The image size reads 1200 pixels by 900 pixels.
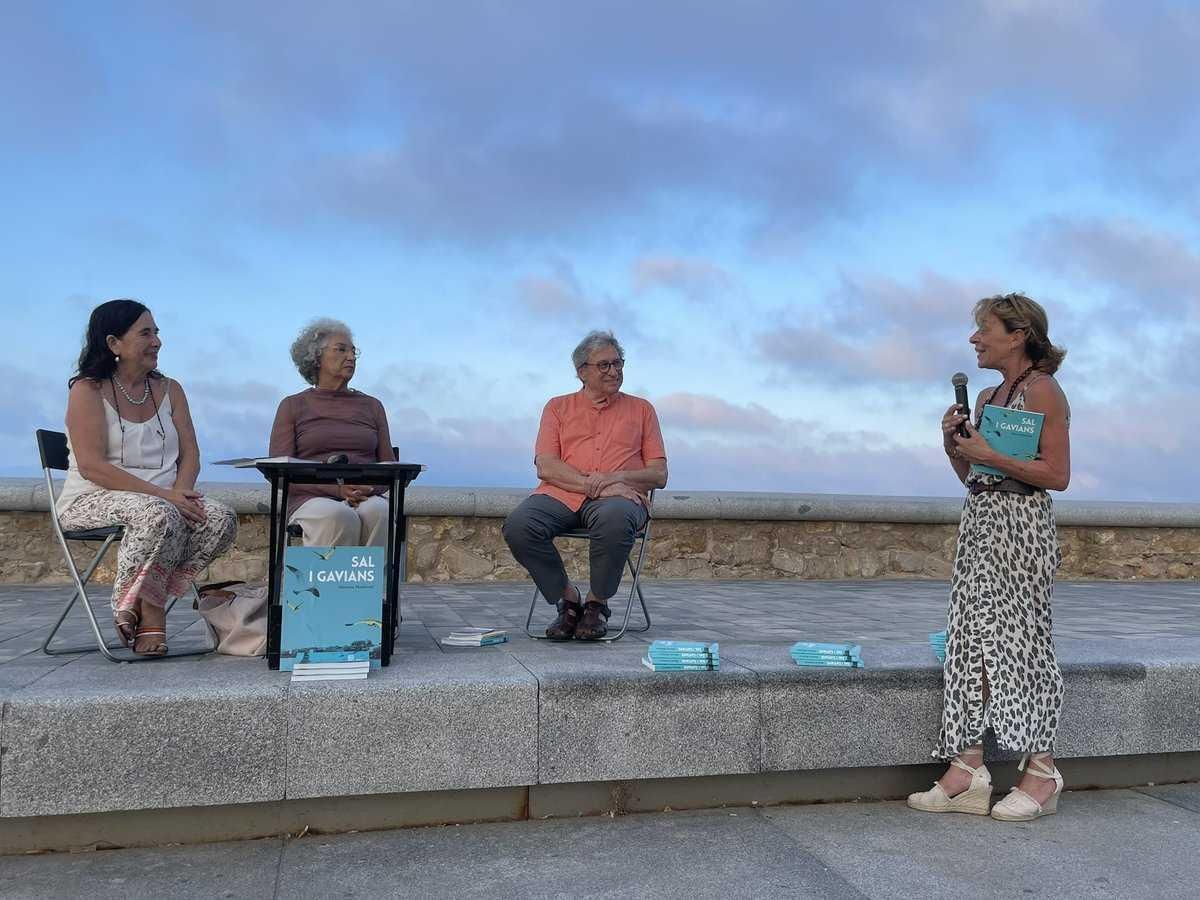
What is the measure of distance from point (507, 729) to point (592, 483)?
1.45 m

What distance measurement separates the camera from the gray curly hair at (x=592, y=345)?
4.54 meters

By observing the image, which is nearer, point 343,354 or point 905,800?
point 905,800

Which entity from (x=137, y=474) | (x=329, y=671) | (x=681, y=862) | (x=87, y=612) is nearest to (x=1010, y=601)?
(x=681, y=862)

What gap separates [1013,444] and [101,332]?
3149 mm

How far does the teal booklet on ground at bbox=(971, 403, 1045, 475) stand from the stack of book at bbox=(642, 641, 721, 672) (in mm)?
1055

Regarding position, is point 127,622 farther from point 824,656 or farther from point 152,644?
point 824,656

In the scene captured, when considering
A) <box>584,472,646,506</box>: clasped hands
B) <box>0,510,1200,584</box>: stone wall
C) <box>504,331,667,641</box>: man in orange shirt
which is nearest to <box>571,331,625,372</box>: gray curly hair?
<box>504,331,667,641</box>: man in orange shirt

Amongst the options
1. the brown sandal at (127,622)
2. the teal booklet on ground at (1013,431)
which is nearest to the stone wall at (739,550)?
the brown sandal at (127,622)

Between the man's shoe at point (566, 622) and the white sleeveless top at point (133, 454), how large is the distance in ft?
5.10

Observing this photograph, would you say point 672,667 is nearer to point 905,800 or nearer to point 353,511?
point 905,800

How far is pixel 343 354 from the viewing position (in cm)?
451

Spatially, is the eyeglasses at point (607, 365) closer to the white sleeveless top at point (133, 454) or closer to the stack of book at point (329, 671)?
the white sleeveless top at point (133, 454)

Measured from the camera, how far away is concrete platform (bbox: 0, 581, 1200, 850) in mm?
2789

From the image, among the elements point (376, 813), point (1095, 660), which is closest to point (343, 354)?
point (376, 813)
